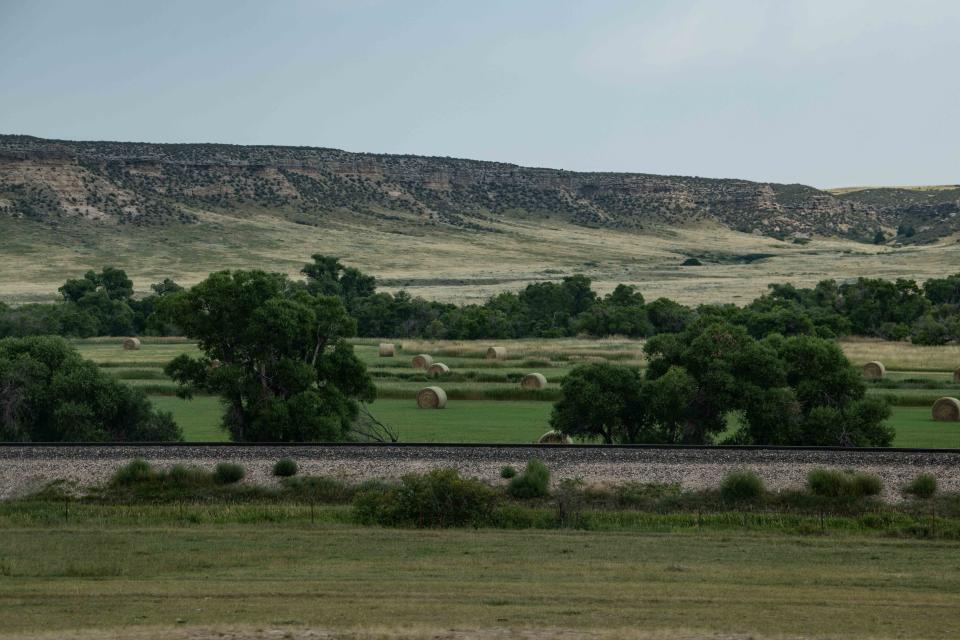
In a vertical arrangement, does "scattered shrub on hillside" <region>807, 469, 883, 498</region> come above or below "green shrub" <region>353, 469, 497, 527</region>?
above

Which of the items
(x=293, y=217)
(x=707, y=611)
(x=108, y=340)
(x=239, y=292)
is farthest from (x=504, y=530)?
(x=293, y=217)

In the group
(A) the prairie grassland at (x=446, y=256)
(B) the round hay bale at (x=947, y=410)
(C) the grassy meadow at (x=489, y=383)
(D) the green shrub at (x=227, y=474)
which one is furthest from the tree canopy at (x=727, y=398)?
(A) the prairie grassland at (x=446, y=256)

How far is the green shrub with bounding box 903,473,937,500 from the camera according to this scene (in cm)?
2938

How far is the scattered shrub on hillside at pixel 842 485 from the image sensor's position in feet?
97.0

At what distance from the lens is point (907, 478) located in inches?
1189

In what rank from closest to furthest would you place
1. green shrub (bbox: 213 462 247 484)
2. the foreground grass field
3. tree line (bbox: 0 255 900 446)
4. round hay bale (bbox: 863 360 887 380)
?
the foreground grass field < green shrub (bbox: 213 462 247 484) < tree line (bbox: 0 255 900 446) < round hay bale (bbox: 863 360 887 380)

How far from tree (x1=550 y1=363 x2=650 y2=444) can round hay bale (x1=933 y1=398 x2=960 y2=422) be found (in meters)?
10.7

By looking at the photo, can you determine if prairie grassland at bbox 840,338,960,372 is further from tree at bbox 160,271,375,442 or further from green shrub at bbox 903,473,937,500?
green shrub at bbox 903,473,937,500

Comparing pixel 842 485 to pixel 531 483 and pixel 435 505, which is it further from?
pixel 435 505

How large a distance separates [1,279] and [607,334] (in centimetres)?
6884

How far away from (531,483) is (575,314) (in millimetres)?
72826

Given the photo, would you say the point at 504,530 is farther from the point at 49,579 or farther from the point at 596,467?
the point at 49,579

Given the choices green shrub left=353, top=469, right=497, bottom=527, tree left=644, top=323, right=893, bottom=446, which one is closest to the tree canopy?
tree left=644, top=323, right=893, bottom=446

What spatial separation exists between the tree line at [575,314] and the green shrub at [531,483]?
135 feet
